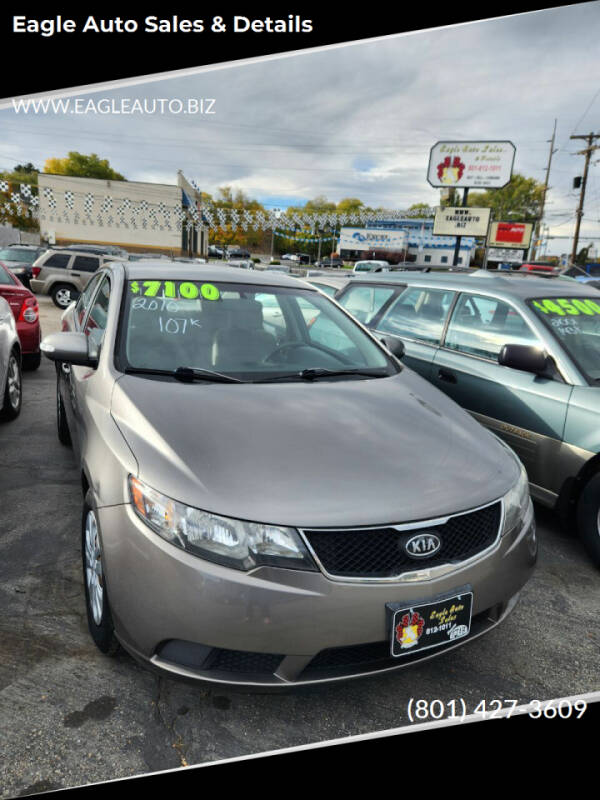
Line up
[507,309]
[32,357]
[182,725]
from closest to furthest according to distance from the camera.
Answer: [182,725] < [507,309] < [32,357]

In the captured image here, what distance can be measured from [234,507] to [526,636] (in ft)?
5.62

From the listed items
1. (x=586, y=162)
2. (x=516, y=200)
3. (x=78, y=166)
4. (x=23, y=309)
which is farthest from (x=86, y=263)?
(x=516, y=200)

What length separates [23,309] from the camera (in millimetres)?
6629

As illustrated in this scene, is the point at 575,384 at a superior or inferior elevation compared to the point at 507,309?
inferior

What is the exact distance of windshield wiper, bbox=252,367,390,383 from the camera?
8.70ft

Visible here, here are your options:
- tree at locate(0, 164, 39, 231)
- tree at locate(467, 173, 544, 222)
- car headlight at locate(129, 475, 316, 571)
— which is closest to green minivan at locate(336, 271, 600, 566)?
car headlight at locate(129, 475, 316, 571)

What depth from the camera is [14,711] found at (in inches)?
75.6

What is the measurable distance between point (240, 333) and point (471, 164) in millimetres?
20677

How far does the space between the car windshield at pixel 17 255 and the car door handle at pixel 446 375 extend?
17316mm

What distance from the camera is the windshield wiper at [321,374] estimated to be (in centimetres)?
265

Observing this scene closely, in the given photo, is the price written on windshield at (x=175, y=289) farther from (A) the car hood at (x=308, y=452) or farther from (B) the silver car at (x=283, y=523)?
(A) the car hood at (x=308, y=452)

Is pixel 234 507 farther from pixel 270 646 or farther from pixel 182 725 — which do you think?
pixel 182 725

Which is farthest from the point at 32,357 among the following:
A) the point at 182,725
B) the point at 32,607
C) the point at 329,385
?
the point at 182,725

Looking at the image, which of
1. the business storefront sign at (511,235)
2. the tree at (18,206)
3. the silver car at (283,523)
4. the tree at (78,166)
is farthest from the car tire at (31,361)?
the tree at (78,166)
